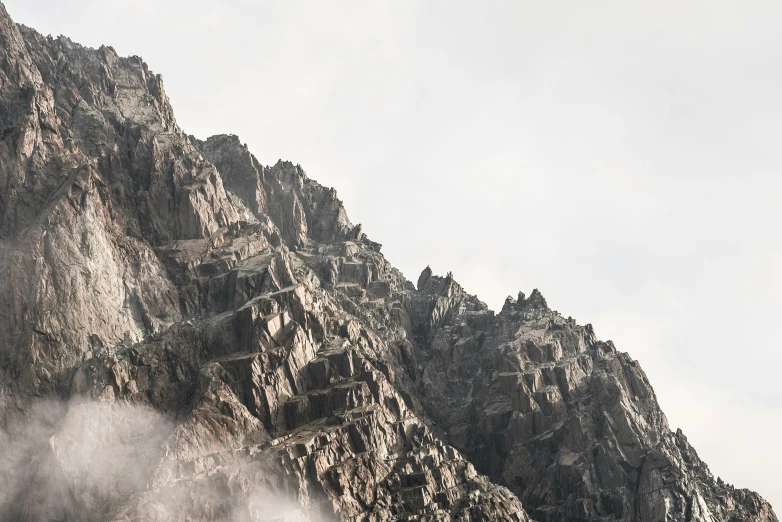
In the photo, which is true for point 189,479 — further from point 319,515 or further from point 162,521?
point 319,515

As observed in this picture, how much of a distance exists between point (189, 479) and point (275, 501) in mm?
18670

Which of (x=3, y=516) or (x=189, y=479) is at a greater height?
(x=189, y=479)

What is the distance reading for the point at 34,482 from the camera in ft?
642

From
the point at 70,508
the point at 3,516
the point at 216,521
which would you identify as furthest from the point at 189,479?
the point at 3,516

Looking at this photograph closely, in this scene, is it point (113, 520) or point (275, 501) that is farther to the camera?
point (275, 501)

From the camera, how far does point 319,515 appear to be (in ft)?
647

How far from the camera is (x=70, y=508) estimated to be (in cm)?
19212

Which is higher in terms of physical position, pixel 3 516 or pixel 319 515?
pixel 319 515

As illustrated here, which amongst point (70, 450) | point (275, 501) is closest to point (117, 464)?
point (70, 450)

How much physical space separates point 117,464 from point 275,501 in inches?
1371

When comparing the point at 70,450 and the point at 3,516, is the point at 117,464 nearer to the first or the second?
the point at 70,450

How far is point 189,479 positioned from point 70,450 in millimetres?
27024

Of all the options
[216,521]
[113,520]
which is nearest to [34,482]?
[113,520]

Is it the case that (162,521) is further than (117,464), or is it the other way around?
(117,464)
